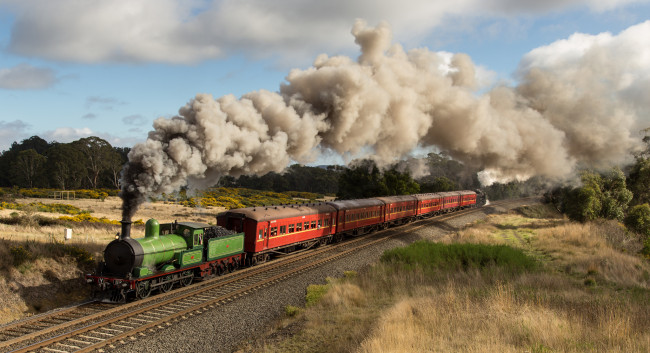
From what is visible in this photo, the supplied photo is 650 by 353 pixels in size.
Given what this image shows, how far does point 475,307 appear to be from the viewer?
10.4 m

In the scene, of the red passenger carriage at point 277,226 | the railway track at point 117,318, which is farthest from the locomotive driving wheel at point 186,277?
the red passenger carriage at point 277,226

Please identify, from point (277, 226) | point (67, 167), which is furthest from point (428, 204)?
point (67, 167)

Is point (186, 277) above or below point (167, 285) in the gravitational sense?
above

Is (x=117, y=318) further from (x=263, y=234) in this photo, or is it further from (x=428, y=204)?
(x=428, y=204)

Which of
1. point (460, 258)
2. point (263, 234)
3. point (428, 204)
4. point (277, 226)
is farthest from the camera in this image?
point (428, 204)

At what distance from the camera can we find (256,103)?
15750 millimetres

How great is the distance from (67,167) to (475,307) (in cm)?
7410

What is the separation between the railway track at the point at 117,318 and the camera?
31.5 ft

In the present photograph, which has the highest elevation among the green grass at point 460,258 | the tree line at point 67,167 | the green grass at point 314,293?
the tree line at point 67,167

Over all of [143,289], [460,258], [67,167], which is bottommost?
[143,289]

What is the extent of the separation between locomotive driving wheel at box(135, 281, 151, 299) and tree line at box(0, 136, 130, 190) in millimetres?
64172

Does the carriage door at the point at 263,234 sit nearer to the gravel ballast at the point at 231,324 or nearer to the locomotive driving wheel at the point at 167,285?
the gravel ballast at the point at 231,324

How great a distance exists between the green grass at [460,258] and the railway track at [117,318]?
532cm

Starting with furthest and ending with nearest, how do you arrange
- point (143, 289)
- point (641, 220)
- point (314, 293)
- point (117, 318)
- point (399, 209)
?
1. point (399, 209)
2. point (641, 220)
3. point (314, 293)
4. point (143, 289)
5. point (117, 318)
